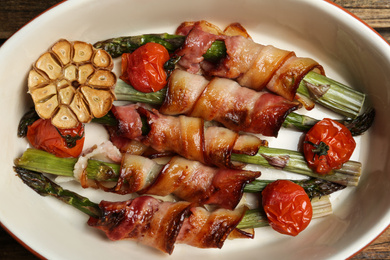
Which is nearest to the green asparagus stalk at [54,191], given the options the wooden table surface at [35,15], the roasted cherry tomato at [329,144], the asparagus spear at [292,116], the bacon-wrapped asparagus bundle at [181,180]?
the bacon-wrapped asparagus bundle at [181,180]

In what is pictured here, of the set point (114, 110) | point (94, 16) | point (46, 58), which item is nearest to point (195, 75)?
point (114, 110)

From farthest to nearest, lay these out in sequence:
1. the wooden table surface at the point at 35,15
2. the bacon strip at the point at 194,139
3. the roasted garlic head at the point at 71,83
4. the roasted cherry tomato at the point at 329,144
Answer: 1. the wooden table surface at the point at 35,15
2. the roasted cherry tomato at the point at 329,144
3. the bacon strip at the point at 194,139
4. the roasted garlic head at the point at 71,83

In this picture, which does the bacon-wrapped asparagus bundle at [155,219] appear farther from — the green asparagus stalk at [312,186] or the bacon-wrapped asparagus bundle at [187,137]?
the bacon-wrapped asparagus bundle at [187,137]

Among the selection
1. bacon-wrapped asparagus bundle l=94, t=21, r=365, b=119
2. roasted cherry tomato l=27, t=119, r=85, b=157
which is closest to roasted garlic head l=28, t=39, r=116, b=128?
roasted cherry tomato l=27, t=119, r=85, b=157

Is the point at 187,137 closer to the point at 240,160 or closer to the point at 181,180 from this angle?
the point at 181,180

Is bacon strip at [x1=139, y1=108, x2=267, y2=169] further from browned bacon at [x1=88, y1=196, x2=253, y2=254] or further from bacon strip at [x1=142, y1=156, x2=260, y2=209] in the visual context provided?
browned bacon at [x1=88, y1=196, x2=253, y2=254]
